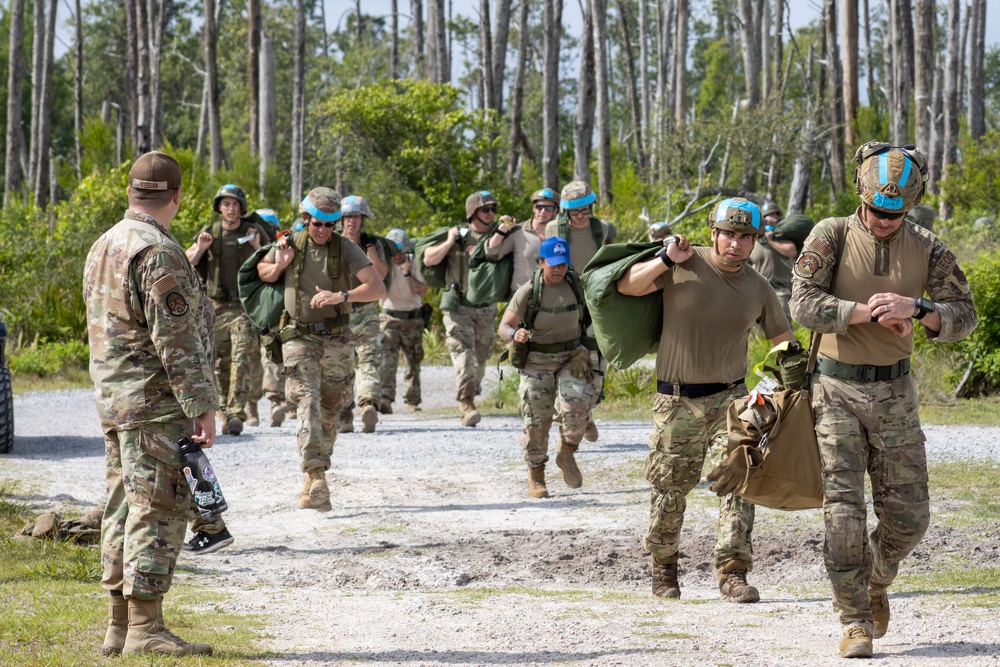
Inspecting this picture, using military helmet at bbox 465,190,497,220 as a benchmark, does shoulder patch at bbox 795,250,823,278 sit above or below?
below

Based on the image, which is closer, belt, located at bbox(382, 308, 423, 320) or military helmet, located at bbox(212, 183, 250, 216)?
military helmet, located at bbox(212, 183, 250, 216)

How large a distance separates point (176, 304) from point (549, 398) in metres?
4.70

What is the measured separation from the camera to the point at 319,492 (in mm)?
8945

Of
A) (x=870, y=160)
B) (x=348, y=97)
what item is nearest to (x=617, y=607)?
(x=870, y=160)

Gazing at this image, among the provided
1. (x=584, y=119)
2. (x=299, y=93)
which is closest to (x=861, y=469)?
(x=584, y=119)

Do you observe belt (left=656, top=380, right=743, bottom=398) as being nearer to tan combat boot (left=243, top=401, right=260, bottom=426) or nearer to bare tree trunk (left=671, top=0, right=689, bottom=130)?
tan combat boot (left=243, top=401, right=260, bottom=426)

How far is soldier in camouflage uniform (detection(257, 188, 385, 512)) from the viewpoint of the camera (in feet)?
29.0

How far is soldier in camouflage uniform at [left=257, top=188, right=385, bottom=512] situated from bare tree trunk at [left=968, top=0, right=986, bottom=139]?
113 feet

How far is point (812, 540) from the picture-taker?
7.63 metres

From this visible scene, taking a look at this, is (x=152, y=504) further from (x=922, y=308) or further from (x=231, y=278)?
(x=231, y=278)

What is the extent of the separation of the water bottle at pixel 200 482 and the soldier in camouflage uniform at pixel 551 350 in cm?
442

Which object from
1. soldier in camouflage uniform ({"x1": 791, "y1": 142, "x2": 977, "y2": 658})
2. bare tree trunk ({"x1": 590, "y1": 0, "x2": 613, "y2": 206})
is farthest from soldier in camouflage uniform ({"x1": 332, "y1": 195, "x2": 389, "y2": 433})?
bare tree trunk ({"x1": 590, "y1": 0, "x2": 613, "y2": 206})

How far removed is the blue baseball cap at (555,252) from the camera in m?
9.21

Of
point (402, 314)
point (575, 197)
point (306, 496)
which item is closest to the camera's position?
point (306, 496)
